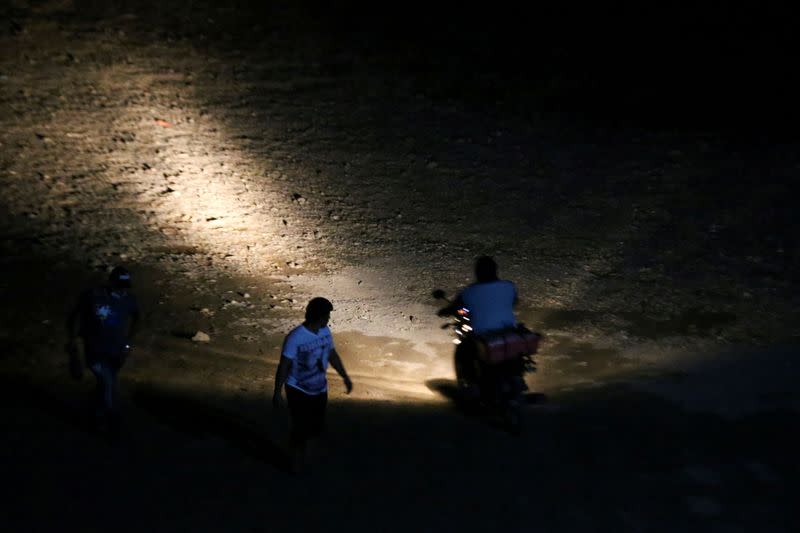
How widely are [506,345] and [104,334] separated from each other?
3.45 metres

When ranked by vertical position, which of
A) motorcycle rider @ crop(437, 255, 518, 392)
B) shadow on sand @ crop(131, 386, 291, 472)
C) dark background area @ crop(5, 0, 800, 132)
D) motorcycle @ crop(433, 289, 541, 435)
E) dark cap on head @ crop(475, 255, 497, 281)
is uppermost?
dark background area @ crop(5, 0, 800, 132)

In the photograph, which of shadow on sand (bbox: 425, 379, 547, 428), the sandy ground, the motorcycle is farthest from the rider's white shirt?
the sandy ground

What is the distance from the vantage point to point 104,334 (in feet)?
17.4

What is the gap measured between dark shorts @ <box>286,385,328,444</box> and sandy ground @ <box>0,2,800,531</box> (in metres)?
1.51

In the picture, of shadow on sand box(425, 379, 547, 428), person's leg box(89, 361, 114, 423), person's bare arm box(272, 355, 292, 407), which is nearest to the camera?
person's bare arm box(272, 355, 292, 407)

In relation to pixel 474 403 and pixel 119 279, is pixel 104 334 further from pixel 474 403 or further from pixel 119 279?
pixel 474 403

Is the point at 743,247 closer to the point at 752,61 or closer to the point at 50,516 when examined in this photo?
the point at 752,61

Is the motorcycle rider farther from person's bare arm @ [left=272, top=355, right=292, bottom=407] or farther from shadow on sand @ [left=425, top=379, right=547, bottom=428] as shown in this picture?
person's bare arm @ [left=272, top=355, right=292, bottom=407]

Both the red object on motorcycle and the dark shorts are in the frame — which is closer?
the dark shorts

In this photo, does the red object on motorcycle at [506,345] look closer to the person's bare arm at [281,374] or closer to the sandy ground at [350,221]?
the sandy ground at [350,221]

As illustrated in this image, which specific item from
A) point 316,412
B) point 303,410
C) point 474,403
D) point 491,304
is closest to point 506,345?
Result: point 491,304

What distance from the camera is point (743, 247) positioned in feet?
27.0

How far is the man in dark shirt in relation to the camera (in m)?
5.30

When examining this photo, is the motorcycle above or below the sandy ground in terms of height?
below
